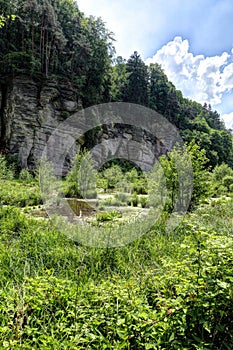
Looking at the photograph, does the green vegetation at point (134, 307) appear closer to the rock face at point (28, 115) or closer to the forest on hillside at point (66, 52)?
the forest on hillside at point (66, 52)

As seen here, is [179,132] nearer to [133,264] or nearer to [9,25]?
[9,25]

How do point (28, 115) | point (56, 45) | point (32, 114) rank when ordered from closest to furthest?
point (28, 115) < point (32, 114) < point (56, 45)

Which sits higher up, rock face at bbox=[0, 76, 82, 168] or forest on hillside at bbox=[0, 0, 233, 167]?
forest on hillside at bbox=[0, 0, 233, 167]

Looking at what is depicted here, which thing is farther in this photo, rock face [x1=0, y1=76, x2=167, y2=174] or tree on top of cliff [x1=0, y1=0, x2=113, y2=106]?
tree on top of cliff [x1=0, y1=0, x2=113, y2=106]

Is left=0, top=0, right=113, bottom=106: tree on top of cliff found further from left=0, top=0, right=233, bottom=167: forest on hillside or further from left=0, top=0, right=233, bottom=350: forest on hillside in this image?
left=0, top=0, right=233, bottom=350: forest on hillside

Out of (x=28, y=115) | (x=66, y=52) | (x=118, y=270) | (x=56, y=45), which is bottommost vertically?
(x=118, y=270)

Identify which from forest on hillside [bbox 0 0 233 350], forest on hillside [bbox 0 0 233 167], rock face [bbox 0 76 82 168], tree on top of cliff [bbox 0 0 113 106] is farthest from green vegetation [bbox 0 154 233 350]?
tree on top of cliff [bbox 0 0 113 106]

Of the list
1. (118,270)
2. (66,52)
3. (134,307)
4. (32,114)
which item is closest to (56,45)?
(66,52)

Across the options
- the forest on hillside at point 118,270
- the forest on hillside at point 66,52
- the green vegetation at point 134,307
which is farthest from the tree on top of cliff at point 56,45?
the green vegetation at point 134,307

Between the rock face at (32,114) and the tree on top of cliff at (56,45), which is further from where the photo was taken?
the tree on top of cliff at (56,45)

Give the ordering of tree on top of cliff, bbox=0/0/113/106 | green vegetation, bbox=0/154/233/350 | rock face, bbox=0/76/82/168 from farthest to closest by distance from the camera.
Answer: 1. tree on top of cliff, bbox=0/0/113/106
2. rock face, bbox=0/76/82/168
3. green vegetation, bbox=0/154/233/350

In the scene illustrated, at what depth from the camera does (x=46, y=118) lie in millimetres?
22016

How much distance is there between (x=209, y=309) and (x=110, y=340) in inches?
31.5

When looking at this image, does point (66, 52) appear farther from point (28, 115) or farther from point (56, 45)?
point (28, 115)
